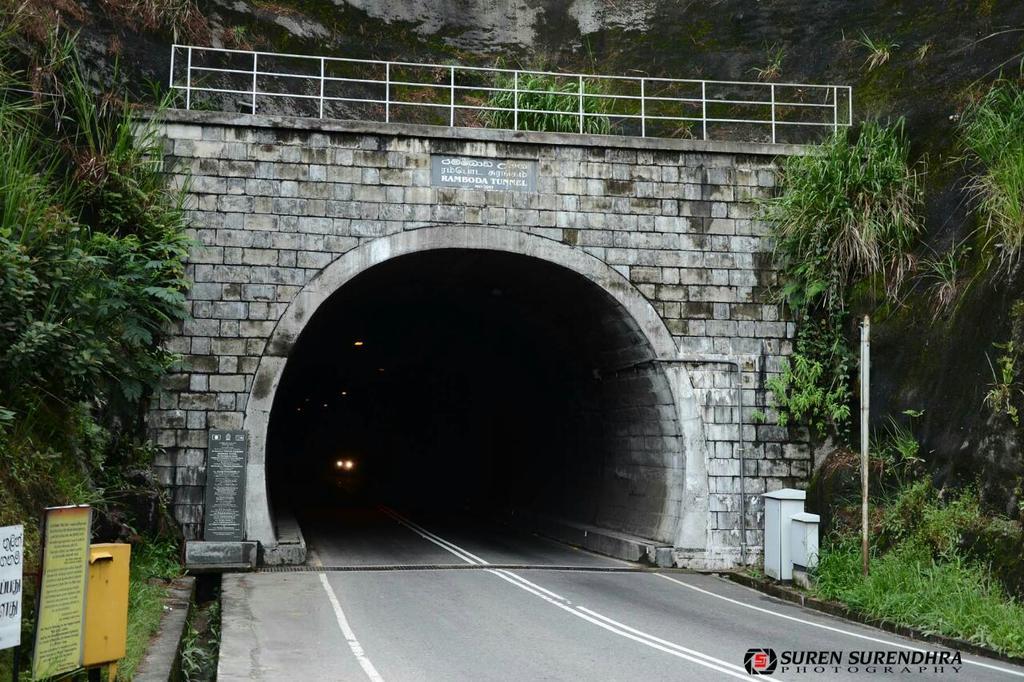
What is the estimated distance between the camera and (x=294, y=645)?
8.61 meters

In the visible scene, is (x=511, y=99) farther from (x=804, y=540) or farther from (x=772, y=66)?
(x=804, y=540)

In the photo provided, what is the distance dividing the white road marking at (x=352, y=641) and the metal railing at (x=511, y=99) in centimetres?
840

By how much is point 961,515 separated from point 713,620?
3.15 metres

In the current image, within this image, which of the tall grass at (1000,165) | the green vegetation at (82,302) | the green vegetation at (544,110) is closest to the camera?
the green vegetation at (82,302)

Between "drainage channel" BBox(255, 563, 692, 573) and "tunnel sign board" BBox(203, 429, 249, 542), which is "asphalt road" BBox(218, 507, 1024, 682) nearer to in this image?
"drainage channel" BBox(255, 563, 692, 573)

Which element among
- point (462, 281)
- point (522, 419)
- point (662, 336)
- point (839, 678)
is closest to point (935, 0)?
point (662, 336)

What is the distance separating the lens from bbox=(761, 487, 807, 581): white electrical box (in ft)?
41.9

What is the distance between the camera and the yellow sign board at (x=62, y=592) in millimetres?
5773

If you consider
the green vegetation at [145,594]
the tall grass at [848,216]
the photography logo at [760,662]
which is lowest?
the photography logo at [760,662]

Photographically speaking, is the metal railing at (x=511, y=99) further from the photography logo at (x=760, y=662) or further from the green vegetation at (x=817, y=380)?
the photography logo at (x=760, y=662)

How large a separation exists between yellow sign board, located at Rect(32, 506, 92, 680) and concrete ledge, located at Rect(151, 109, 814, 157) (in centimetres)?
921

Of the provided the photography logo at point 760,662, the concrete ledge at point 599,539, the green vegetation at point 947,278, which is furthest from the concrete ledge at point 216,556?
the green vegetation at point 947,278

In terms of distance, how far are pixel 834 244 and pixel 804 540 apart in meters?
4.66

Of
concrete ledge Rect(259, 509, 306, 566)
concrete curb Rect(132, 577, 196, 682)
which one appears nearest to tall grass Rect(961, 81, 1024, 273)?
concrete ledge Rect(259, 509, 306, 566)
